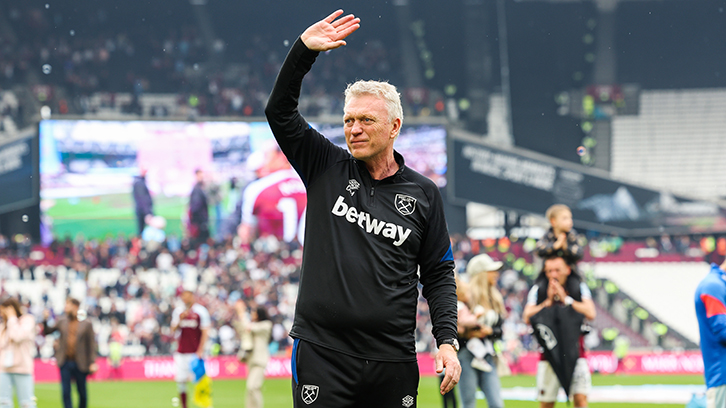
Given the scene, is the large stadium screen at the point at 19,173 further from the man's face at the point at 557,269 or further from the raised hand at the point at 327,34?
the raised hand at the point at 327,34

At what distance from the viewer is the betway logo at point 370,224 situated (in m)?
2.84

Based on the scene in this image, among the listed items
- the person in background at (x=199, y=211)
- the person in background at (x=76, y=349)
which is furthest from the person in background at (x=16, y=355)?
the person in background at (x=199, y=211)

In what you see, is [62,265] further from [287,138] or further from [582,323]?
[287,138]

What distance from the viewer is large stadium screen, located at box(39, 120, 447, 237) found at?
89.1 ft

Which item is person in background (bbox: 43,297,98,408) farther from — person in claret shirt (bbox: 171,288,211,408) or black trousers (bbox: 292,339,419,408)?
black trousers (bbox: 292,339,419,408)

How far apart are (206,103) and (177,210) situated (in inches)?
186

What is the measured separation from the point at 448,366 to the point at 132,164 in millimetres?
26300

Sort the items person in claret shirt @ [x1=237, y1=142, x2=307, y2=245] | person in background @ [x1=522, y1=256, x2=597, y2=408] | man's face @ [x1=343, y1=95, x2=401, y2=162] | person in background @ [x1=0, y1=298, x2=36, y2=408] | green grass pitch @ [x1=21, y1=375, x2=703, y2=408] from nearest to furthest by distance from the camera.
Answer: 1. man's face @ [x1=343, y1=95, x2=401, y2=162]
2. person in background @ [x1=522, y1=256, x2=597, y2=408]
3. person in background @ [x1=0, y1=298, x2=36, y2=408]
4. green grass pitch @ [x1=21, y1=375, x2=703, y2=408]
5. person in claret shirt @ [x1=237, y1=142, x2=307, y2=245]

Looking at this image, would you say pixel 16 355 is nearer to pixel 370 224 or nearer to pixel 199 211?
pixel 370 224

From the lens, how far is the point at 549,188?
1144 inches

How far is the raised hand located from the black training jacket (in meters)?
0.04

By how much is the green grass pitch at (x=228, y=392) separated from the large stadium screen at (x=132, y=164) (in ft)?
33.8

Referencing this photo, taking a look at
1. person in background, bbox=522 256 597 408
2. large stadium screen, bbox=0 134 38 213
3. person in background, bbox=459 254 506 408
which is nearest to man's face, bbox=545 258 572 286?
person in background, bbox=522 256 597 408

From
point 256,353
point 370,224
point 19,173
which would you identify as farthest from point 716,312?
point 19,173
